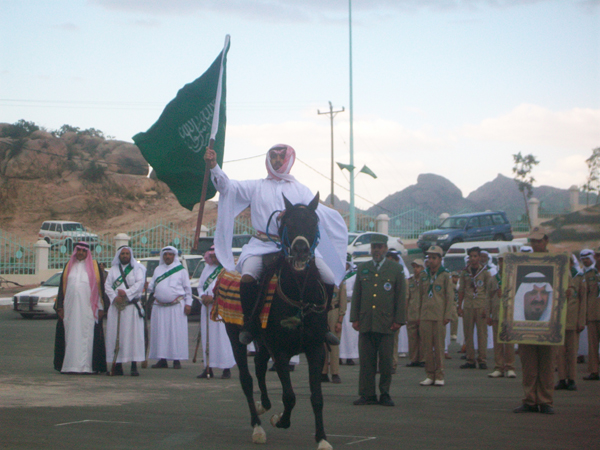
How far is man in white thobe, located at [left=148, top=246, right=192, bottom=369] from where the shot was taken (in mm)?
12609

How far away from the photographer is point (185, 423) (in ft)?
22.4

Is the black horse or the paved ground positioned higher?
the black horse

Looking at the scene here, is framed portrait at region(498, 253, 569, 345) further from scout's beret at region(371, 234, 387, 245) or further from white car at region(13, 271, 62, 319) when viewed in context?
white car at region(13, 271, 62, 319)

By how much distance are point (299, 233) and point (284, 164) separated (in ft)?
3.49

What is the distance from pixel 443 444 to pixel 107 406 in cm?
371

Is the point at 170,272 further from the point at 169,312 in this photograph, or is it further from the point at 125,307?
the point at 125,307

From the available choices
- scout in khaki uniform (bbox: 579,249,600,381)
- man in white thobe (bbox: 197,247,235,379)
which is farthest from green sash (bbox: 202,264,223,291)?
scout in khaki uniform (bbox: 579,249,600,381)

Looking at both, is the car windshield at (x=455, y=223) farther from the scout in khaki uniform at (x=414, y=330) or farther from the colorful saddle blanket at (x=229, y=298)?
the colorful saddle blanket at (x=229, y=298)

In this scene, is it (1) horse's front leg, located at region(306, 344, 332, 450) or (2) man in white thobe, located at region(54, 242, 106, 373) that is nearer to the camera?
(1) horse's front leg, located at region(306, 344, 332, 450)

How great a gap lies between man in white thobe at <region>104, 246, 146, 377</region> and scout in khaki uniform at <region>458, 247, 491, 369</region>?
524 cm

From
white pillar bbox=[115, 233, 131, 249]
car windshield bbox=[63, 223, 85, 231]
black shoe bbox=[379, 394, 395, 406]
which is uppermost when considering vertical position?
car windshield bbox=[63, 223, 85, 231]

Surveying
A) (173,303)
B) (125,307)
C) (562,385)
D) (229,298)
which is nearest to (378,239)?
(229,298)

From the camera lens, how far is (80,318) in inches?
457

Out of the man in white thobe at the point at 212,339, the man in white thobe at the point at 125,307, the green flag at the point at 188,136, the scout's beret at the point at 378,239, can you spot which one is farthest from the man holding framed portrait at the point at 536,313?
the man in white thobe at the point at 125,307
